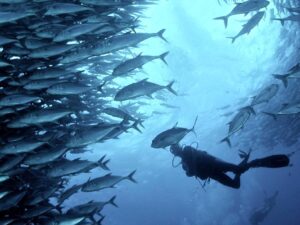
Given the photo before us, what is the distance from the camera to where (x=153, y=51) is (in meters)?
20.8

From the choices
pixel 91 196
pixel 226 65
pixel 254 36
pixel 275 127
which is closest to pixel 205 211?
pixel 91 196

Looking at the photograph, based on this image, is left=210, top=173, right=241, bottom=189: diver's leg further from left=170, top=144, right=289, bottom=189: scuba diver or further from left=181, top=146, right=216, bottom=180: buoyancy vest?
left=181, top=146, right=216, bottom=180: buoyancy vest

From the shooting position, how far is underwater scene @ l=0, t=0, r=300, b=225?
5.64 m

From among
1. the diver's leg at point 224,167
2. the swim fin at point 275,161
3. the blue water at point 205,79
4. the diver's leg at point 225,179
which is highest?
the swim fin at point 275,161

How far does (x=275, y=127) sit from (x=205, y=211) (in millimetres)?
37531

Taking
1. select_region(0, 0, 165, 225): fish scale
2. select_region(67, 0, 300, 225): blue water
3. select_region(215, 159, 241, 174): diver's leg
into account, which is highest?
select_region(0, 0, 165, 225): fish scale

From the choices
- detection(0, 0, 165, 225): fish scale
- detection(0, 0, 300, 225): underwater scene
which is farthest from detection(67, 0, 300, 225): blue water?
detection(0, 0, 165, 225): fish scale

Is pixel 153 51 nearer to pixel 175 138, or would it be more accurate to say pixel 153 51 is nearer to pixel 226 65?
pixel 226 65

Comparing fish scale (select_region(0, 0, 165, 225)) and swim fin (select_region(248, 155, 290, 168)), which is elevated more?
fish scale (select_region(0, 0, 165, 225))

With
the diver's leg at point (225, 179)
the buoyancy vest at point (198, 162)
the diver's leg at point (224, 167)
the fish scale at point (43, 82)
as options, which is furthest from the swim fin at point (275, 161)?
the fish scale at point (43, 82)

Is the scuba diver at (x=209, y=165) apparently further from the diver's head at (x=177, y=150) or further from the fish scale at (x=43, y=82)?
the fish scale at (x=43, y=82)

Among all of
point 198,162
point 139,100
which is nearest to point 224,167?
point 198,162

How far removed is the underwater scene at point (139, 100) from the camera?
564cm

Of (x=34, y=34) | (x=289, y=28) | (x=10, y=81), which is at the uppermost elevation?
(x=34, y=34)
